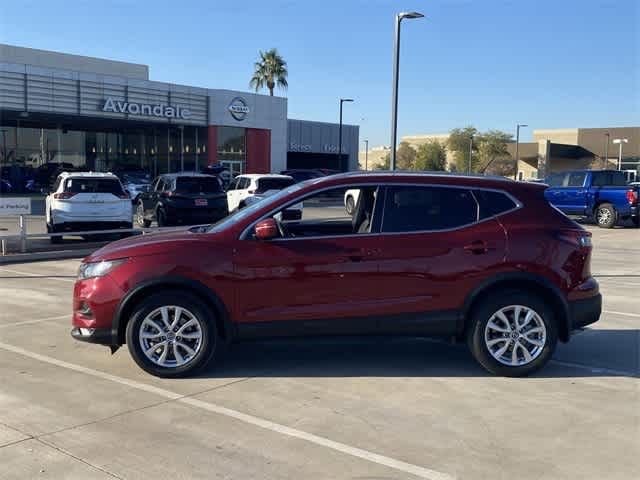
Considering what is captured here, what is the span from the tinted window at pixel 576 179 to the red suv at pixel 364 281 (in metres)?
18.9

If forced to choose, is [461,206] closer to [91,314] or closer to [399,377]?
[399,377]

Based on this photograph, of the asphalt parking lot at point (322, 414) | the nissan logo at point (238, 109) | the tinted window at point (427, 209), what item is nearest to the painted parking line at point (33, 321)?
the asphalt parking lot at point (322, 414)

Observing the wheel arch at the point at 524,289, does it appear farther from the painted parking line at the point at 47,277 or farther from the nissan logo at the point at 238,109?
the nissan logo at the point at 238,109

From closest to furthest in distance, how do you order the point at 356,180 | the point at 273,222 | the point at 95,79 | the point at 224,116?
the point at 273,222 < the point at 356,180 < the point at 95,79 < the point at 224,116

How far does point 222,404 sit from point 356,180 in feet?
7.74

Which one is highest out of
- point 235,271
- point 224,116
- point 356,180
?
point 224,116

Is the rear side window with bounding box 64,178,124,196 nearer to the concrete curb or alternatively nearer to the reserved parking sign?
the reserved parking sign

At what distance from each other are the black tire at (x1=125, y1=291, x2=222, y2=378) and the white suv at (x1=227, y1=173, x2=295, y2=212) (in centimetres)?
1460

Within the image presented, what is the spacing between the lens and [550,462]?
14.0ft

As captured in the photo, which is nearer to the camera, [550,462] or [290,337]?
[550,462]

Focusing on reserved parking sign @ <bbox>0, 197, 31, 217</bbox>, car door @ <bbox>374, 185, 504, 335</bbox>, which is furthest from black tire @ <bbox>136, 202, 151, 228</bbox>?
car door @ <bbox>374, 185, 504, 335</bbox>

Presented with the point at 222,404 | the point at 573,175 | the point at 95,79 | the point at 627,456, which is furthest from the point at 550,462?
the point at 95,79

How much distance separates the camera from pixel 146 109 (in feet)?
135

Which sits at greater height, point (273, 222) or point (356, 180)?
point (356, 180)
